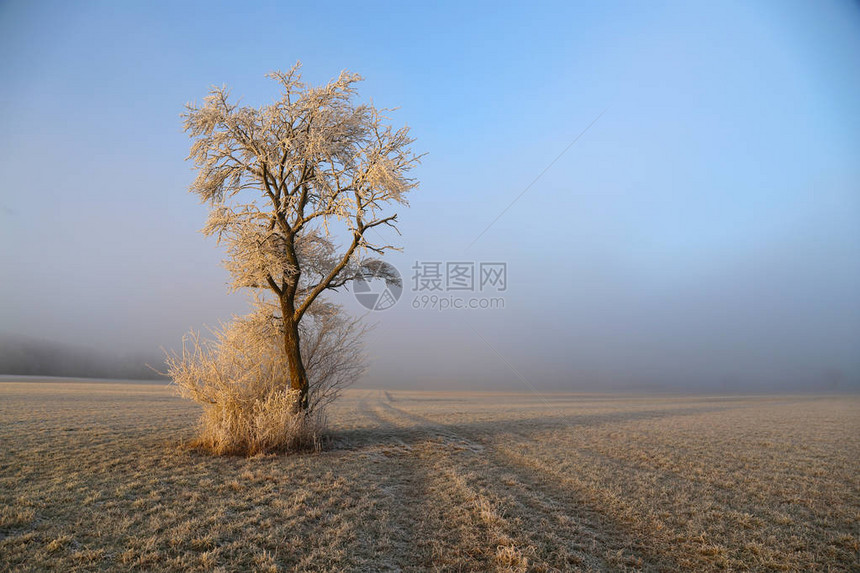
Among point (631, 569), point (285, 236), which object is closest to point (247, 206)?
point (285, 236)

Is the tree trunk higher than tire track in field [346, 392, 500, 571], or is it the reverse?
the tree trunk

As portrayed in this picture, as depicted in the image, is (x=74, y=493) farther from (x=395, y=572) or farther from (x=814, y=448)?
(x=814, y=448)

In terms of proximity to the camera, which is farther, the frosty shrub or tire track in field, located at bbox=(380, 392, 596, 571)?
the frosty shrub

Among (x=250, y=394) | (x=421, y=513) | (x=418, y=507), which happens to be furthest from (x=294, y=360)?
(x=421, y=513)

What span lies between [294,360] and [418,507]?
6.08 m

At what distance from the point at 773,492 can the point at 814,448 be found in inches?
295

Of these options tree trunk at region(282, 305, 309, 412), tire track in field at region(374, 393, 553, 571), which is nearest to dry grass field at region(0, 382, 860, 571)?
tire track in field at region(374, 393, 553, 571)

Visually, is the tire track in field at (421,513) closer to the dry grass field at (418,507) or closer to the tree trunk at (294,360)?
the dry grass field at (418,507)

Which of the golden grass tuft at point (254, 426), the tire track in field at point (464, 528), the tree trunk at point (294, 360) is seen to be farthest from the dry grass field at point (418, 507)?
the tree trunk at point (294, 360)

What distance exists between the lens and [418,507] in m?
7.10

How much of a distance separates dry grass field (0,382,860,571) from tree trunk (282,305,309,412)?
1752 millimetres

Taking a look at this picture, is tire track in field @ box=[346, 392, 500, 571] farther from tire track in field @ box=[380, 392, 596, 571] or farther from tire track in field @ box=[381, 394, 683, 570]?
tire track in field @ box=[381, 394, 683, 570]

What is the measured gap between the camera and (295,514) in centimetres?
634

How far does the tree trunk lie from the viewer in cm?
1147
